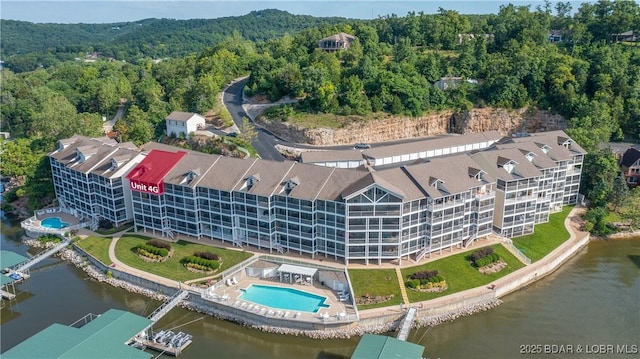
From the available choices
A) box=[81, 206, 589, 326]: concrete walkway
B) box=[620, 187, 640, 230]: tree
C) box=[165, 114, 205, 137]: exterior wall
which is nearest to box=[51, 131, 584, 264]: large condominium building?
box=[81, 206, 589, 326]: concrete walkway

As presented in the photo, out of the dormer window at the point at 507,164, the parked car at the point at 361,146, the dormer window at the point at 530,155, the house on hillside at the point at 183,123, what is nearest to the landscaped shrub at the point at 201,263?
the dormer window at the point at 507,164

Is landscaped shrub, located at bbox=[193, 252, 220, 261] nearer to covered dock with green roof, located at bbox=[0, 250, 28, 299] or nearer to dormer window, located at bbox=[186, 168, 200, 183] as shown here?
dormer window, located at bbox=[186, 168, 200, 183]

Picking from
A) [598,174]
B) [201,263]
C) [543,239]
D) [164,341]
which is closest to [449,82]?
[598,174]

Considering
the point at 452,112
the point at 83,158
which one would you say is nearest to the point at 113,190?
the point at 83,158

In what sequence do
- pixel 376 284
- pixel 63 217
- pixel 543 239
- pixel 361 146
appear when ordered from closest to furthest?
pixel 376 284 < pixel 543 239 < pixel 63 217 < pixel 361 146

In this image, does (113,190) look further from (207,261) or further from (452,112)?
(452,112)

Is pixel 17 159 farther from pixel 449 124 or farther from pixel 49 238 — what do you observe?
pixel 449 124

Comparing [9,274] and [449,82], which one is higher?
[449,82]
